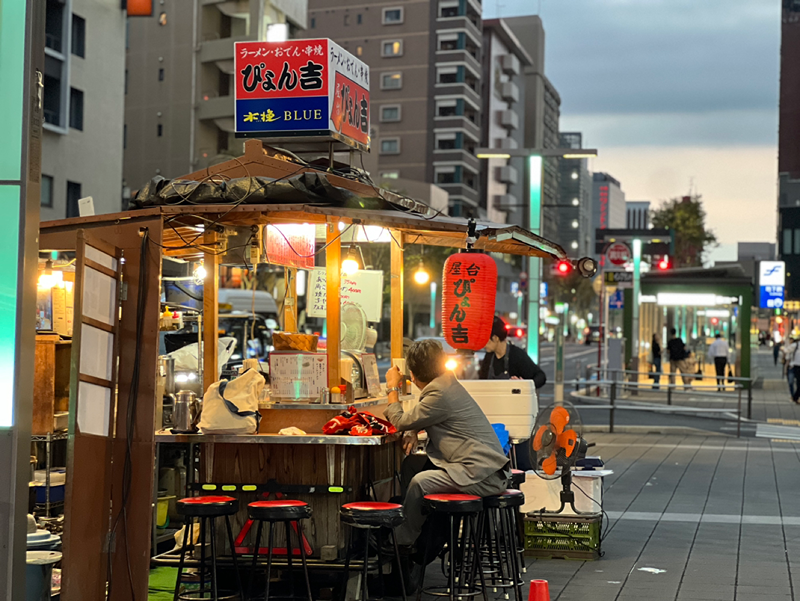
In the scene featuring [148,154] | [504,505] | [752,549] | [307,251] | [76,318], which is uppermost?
[148,154]

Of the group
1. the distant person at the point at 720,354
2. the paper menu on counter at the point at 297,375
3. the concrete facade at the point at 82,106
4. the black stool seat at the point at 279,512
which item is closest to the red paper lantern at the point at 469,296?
the paper menu on counter at the point at 297,375

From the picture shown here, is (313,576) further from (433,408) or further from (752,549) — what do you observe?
(752,549)

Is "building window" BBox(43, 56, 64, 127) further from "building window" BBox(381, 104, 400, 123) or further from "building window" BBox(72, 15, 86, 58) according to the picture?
"building window" BBox(381, 104, 400, 123)

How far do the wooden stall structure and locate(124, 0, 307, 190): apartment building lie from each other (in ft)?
156

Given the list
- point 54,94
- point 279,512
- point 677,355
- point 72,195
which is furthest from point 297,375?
point 72,195

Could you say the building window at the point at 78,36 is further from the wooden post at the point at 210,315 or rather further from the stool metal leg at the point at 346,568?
the stool metal leg at the point at 346,568

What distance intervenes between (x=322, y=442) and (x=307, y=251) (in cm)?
285

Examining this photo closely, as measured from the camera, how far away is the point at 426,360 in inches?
305

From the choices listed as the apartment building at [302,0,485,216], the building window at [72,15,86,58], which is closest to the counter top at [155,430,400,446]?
the building window at [72,15,86,58]

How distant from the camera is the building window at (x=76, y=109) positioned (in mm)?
39844

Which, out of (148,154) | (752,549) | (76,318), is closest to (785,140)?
(148,154)

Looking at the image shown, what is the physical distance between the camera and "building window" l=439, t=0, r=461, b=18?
90188 mm

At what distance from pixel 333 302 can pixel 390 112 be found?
85390mm

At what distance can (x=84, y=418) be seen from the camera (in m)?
6.52
